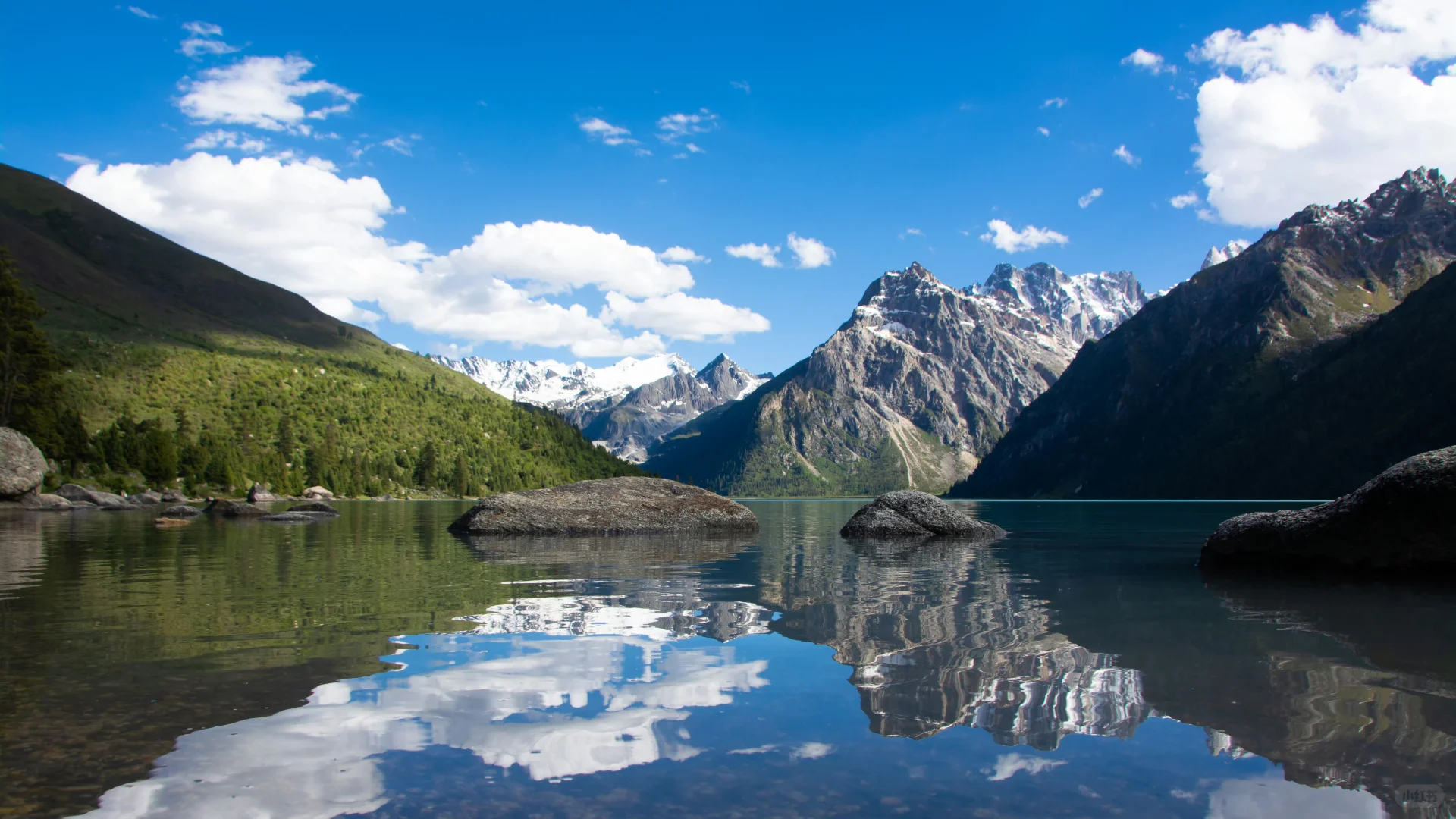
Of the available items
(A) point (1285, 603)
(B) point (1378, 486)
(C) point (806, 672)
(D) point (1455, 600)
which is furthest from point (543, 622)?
(B) point (1378, 486)

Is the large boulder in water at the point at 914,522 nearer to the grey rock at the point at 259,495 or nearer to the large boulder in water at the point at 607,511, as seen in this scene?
the large boulder in water at the point at 607,511

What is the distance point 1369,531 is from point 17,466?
8540cm

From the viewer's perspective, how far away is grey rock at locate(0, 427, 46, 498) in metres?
62.8

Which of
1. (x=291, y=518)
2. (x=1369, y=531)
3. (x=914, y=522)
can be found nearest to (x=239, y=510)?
(x=291, y=518)

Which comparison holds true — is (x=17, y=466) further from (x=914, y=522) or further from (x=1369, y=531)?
(x=1369, y=531)

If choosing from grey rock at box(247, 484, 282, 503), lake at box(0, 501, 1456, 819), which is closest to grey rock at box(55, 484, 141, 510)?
grey rock at box(247, 484, 282, 503)

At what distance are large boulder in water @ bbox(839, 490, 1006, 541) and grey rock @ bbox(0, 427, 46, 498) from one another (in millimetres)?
66908

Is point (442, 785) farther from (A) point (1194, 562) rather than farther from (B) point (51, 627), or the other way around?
(A) point (1194, 562)

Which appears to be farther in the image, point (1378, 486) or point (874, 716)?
point (1378, 486)

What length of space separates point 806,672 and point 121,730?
7183mm

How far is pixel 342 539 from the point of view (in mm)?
36094

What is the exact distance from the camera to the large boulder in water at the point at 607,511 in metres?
40.0

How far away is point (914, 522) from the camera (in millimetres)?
40156

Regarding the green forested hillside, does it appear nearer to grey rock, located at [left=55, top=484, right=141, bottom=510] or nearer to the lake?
grey rock, located at [left=55, top=484, right=141, bottom=510]
